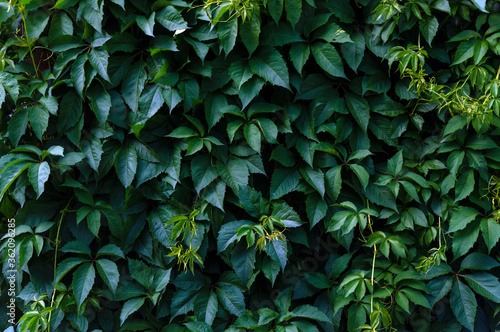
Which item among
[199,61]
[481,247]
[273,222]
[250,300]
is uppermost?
[199,61]

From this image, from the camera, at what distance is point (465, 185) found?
68.5 inches

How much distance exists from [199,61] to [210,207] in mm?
581

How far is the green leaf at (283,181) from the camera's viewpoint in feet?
5.68

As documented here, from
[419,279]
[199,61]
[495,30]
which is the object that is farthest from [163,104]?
[495,30]

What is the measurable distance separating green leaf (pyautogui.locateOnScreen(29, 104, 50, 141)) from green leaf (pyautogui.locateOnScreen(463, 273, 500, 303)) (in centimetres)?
177

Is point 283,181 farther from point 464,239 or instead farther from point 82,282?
point 82,282

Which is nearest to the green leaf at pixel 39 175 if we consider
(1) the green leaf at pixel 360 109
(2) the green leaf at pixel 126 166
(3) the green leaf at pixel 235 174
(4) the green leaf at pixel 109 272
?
(2) the green leaf at pixel 126 166

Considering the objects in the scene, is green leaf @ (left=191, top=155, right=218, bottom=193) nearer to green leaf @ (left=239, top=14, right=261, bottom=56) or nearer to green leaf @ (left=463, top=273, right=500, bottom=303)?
green leaf @ (left=239, top=14, right=261, bottom=56)

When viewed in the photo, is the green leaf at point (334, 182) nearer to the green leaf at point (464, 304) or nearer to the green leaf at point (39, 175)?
the green leaf at point (464, 304)

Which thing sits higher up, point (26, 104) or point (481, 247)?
point (26, 104)

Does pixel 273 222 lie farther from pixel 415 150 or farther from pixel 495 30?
pixel 495 30

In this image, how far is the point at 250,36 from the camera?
1664mm

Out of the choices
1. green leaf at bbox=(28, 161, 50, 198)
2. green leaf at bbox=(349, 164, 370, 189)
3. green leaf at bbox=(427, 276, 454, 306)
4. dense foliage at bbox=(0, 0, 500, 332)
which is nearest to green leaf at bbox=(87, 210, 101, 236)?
dense foliage at bbox=(0, 0, 500, 332)

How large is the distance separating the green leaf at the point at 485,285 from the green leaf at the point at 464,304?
0.03 m
